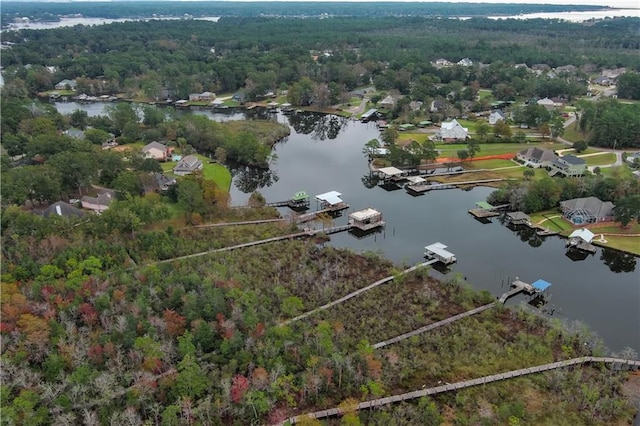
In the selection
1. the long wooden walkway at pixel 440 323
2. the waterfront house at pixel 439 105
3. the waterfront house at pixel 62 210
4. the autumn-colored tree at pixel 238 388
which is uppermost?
the waterfront house at pixel 439 105

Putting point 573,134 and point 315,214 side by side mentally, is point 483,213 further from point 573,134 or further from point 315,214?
point 573,134

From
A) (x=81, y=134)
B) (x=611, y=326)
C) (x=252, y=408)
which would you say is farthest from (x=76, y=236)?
(x=611, y=326)

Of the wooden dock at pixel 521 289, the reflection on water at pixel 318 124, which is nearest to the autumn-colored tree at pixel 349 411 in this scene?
the wooden dock at pixel 521 289

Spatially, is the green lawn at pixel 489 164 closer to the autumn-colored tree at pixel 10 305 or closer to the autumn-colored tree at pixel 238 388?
the autumn-colored tree at pixel 238 388

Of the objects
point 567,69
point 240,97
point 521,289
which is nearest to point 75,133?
point 240,97

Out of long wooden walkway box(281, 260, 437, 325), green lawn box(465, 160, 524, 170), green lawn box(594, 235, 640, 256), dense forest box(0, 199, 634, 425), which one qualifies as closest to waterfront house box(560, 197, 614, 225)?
green lawn box(594, 235, 640, 256)

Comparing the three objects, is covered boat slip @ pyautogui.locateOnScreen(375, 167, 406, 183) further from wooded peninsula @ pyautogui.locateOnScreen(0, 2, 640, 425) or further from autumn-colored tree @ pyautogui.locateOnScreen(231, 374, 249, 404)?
autumn-colored tree @ pyautogui.locateOnScreen(231, 374, 249, 404)

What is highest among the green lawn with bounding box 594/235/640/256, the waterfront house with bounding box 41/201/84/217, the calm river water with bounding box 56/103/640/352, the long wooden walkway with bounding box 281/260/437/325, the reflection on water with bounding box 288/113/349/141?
the waterfront house with bounding box 41/201/84/217

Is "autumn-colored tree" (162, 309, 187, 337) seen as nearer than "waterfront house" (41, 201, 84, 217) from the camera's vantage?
Yes
